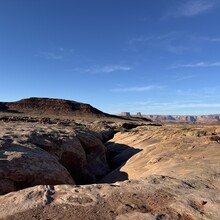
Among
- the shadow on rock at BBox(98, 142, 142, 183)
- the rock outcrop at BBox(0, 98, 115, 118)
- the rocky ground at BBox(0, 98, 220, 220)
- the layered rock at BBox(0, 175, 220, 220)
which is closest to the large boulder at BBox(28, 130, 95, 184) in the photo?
the rocky ground at BBox(0, 98, 220, 220)

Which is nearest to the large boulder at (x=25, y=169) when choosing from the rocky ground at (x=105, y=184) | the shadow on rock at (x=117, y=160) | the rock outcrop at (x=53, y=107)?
the rocky ground at (x=105, y=184)

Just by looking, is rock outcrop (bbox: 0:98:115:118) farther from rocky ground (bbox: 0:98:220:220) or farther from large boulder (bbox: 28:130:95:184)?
rocky ground (bbox: 0:98:220:220)

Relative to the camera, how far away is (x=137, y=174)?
371 inches

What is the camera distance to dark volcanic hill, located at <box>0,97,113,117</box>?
74750 millimetres

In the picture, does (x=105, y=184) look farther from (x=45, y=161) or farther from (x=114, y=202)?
(x=45, y=161)

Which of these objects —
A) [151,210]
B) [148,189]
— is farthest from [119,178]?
[151,210]

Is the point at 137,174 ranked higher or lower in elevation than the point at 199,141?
lower

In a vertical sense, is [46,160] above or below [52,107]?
below

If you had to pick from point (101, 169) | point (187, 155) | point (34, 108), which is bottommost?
point (101, 169)

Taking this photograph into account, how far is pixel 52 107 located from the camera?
79.8m

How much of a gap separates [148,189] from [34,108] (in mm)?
74033

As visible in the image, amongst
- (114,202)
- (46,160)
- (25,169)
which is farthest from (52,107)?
(114,202)

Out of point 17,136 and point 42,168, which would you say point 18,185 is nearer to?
point 42,168

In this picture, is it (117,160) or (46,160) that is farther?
(117,160)
